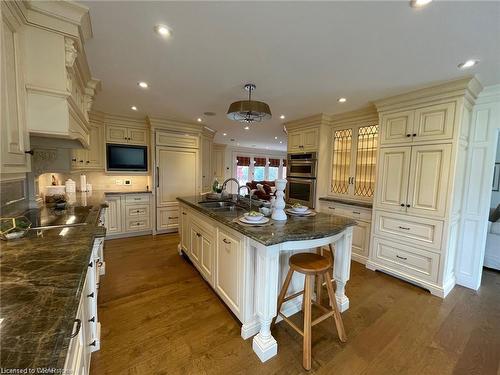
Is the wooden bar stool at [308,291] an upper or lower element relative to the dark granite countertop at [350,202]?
lower

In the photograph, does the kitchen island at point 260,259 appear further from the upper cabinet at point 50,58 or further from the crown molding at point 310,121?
the crown molding at point 310,121

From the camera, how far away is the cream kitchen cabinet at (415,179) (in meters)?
2.39

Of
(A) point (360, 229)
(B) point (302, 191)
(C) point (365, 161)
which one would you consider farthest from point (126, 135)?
(A) point (360, 229)

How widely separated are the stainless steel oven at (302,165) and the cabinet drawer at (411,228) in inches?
49.1

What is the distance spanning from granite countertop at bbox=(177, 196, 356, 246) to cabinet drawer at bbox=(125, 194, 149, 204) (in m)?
2.75

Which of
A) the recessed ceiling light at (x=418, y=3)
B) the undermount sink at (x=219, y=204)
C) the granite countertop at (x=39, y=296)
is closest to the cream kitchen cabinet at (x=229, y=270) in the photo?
the undermount sink at (x=219, y=204)

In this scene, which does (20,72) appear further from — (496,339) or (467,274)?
(467,274)

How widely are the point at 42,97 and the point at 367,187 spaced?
3.78 meters

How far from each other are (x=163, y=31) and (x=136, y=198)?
337 centimetres

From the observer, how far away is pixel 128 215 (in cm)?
415

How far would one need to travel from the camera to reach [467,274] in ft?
8.65

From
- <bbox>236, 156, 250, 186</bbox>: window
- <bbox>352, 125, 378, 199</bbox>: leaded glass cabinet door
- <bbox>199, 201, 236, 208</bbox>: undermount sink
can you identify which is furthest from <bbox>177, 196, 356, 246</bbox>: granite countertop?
<bbox>236, 156, 250, 186</bbox>: window

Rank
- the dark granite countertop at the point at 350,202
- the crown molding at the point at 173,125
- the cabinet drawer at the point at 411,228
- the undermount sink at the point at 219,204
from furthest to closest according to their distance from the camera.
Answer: the crown molding at the point at 173,125, the dark granite countertop at the point at 350,202, the undermount sink at the point at 219,204, the cabinet drawer at the point at 411,228

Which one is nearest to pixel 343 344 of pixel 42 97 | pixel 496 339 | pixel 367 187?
pixel 496 339
